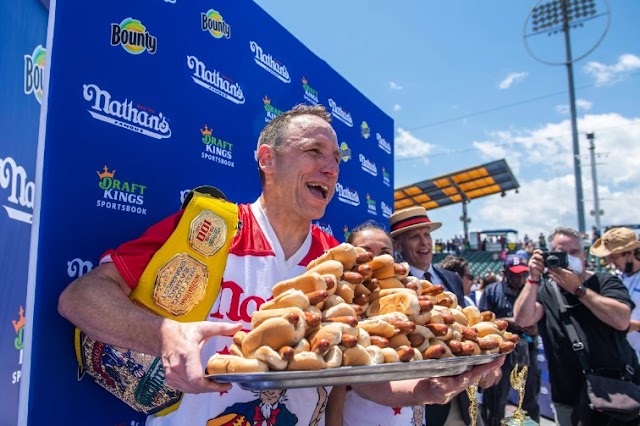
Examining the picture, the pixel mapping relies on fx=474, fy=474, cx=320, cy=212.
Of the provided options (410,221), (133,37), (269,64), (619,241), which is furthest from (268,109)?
(619,241)

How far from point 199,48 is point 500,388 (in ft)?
12.6

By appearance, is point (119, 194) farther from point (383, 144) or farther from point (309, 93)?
point (383, 144)

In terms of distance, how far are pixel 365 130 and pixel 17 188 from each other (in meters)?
3.11

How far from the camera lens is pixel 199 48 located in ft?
7.45

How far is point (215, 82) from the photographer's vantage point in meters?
2.40

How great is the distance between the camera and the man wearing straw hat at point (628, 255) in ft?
12.2

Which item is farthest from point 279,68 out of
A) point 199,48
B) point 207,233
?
point 207,233

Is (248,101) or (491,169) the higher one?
(491,169)

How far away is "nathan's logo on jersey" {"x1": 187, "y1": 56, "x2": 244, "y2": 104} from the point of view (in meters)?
2.25

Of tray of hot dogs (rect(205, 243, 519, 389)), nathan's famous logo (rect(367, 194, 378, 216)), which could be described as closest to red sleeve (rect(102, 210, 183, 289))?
tray of hot dogs (rect(205, 243, 519, 389))

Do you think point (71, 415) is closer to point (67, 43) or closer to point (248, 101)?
point (67, 43)

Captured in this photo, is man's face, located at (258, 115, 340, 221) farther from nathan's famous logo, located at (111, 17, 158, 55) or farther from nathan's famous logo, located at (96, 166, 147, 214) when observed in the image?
nathan's famous logo, located at (111, 17, 158, 55)

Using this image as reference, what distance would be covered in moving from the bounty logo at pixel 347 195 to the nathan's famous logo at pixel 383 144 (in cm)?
80

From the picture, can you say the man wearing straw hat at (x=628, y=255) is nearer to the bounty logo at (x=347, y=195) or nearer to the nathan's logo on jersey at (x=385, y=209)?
the nathan's logo on jersey at (x=385, y=209)
